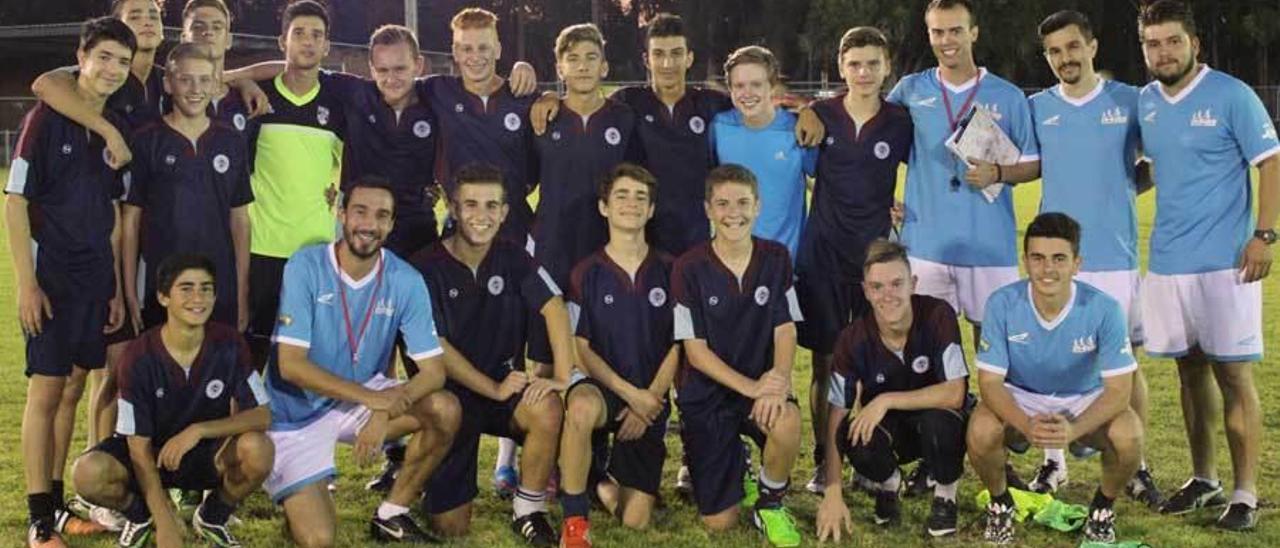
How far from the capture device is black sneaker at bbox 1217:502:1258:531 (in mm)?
4750

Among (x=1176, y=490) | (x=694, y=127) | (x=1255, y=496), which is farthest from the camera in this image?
(x=694, y=127)

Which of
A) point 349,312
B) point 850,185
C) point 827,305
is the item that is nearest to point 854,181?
point 850,185

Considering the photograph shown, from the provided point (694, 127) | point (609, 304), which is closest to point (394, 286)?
point (609, 304)

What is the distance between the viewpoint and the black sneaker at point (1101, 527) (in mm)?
4594

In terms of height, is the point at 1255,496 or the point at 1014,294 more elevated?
the point at 1014,294

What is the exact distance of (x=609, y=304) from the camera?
4.98m

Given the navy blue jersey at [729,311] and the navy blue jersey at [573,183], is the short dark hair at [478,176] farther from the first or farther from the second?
the navy blue jersey at [729,311]

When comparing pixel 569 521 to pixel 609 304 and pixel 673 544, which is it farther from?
pixel 609 304

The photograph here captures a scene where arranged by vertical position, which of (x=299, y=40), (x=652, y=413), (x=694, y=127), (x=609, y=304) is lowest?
(x=652, y=413)

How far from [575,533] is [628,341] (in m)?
0.78

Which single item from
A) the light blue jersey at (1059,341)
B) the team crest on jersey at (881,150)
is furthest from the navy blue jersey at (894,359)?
the team crest on jersey at (881,150)

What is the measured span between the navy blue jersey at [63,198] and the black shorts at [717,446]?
221cm

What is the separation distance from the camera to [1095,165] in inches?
205

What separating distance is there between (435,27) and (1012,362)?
1837 inches
